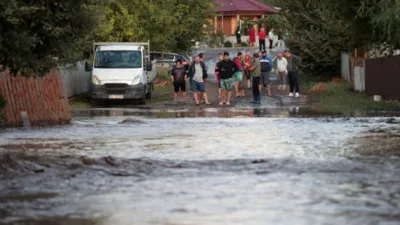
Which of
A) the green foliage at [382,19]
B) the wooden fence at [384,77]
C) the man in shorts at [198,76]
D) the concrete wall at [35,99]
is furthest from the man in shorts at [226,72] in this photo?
the concrete wall at [35,99]

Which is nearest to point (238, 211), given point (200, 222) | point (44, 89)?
point (200, 222)

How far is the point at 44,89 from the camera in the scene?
25.8 meters

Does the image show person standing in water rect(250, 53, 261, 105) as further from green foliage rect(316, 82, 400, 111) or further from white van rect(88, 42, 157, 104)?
white van rect(88, 42, 157, 104)

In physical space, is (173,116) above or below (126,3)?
below

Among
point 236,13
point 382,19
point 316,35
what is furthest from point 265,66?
point 236,13

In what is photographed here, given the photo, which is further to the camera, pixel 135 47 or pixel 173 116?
pixel 135 47

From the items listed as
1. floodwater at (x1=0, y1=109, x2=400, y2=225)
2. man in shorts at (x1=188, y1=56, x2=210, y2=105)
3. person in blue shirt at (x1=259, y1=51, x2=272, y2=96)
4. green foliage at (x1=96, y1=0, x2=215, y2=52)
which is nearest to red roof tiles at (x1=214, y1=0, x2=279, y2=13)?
green foliage at (x1=96, y1=0, x2=215, y2=52)

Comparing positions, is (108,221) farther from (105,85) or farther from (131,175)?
(105,85)

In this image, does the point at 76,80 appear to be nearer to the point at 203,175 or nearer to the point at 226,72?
the point at 226,72

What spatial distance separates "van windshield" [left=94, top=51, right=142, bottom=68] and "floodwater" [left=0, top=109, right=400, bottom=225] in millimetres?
14215

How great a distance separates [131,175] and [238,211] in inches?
143

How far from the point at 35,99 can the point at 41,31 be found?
5.71 metres

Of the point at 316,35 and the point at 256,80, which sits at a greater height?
the point at 316,35

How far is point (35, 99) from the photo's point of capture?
25.4 metres
